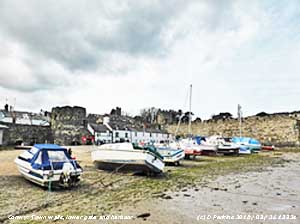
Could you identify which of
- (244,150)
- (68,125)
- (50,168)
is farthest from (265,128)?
(50,168)

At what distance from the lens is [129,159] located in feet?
33.9

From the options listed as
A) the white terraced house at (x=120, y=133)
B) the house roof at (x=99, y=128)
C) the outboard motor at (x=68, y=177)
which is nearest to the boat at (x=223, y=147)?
the white terraced house at (x=120, y=133)

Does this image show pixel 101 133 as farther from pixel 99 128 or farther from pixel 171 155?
pixel 171 155

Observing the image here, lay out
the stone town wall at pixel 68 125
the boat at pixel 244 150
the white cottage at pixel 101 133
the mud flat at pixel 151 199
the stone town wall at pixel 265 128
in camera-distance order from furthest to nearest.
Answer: the white cottage at pixel 101 133
the stone town wall at pixel 68 125
the stone town wall at pixel 265 128
the boat at pixel 244 150
the mud flat at pixel 151 199

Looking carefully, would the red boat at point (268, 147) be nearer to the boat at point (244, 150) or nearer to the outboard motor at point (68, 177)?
the boat at point (244, 150)

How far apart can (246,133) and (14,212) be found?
34.3 m

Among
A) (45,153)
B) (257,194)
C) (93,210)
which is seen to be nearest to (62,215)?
(93,210)

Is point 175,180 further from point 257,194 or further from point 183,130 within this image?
point 183,130

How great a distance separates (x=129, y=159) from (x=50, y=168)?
142 inches

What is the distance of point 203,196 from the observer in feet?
23.2

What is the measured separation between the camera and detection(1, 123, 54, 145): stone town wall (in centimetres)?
2978

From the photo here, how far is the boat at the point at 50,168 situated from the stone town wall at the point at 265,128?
30.0 m

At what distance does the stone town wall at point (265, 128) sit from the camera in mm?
31484

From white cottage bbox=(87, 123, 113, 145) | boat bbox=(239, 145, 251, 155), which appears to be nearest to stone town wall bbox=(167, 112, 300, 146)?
boat bbox=(239, 145, 251, 155)
